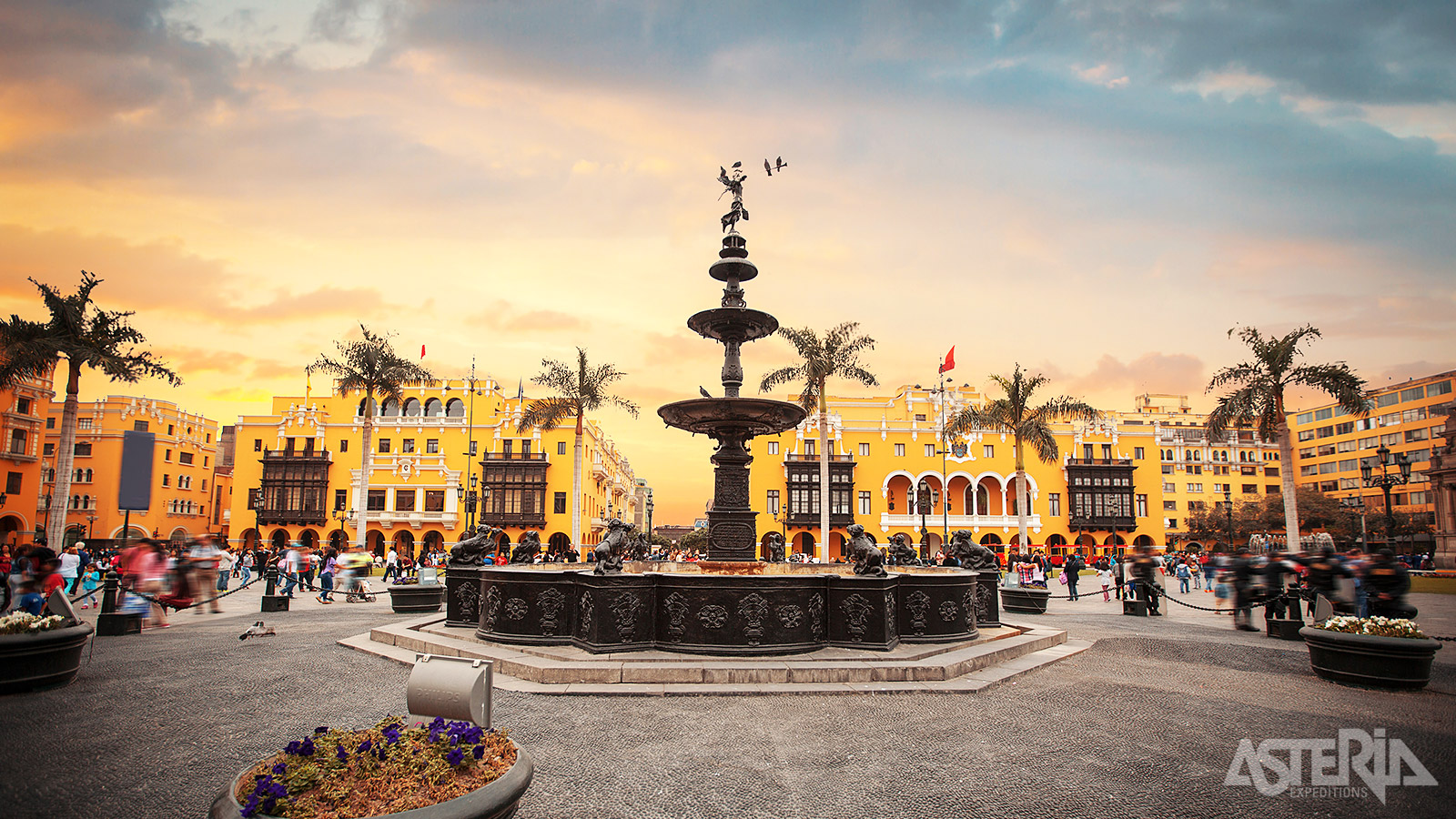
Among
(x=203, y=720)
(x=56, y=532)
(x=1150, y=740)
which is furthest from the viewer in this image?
(x=56, y=532)

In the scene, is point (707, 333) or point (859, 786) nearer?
point (859, 786)

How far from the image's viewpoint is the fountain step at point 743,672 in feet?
26.8

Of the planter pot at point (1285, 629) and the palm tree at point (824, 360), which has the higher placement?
the palm tree at point (824, 360)

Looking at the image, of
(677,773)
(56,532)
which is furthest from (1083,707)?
(56,532)

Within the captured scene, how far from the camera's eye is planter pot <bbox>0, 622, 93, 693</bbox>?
768 centimetres

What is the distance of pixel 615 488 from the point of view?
8338 centimetres

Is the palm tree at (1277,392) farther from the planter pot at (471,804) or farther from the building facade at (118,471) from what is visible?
the building facade at (118,471)

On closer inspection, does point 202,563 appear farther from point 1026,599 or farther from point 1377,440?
point 1377,440

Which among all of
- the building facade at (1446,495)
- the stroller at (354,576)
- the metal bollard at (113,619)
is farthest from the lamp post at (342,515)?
the building facade at (1446,495)

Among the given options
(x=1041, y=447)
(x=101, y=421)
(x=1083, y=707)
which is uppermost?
(x=101, y=421)

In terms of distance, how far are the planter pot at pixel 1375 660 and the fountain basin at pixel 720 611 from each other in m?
4.33

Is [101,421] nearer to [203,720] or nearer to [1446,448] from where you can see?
[203,720]

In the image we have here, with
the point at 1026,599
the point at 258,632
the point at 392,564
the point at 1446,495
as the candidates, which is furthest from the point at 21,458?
the point at 1446,495

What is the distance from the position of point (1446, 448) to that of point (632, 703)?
58.3 m
